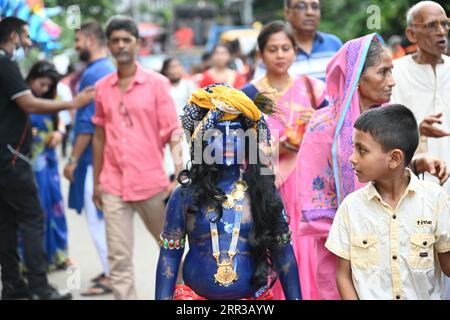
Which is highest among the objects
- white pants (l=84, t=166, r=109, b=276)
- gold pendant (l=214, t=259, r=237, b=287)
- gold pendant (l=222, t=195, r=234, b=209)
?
gold pendant (l=222, t=195, r=234, b=209)

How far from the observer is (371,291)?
357cm

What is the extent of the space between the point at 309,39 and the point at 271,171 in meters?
2.94

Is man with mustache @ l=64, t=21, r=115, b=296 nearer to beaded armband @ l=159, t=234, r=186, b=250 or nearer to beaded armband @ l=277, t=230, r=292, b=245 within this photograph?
beaded armband @ l=159, t=234, r=186, b=250

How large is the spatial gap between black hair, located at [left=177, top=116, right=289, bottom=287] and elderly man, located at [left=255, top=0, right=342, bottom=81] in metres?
2.79

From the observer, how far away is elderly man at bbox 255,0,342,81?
261 inches

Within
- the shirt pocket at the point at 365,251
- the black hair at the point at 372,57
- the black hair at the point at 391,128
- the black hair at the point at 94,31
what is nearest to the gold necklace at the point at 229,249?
the shirt pocket at the point at 365,251

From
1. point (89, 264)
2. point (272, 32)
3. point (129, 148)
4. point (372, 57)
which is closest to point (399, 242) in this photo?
point (372, 57)

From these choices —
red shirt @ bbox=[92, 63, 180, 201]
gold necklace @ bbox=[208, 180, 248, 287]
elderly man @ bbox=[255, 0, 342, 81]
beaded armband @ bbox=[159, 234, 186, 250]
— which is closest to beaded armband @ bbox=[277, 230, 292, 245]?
gold necklace @ bbox=[208, 180, 248, 287]

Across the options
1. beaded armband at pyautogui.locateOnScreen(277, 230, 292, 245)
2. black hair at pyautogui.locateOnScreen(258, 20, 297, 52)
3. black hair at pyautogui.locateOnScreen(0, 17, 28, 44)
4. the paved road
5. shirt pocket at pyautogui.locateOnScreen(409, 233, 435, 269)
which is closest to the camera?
shirt pocket at pyautogui.locateOnScreen(409, 233, 435, 269)

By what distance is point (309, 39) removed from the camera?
6.77 m
